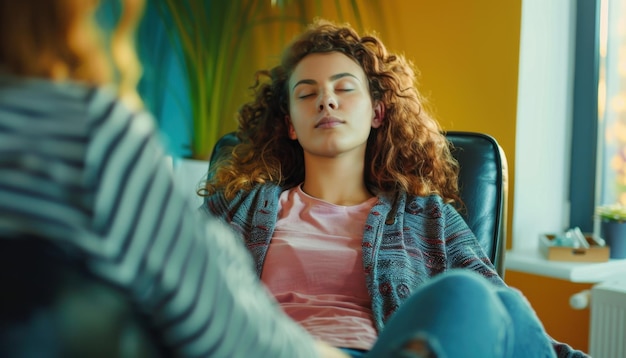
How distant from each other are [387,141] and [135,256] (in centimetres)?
Result: 126

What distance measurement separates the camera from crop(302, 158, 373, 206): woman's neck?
1.60 metres

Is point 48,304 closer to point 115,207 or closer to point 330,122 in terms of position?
point 115,207

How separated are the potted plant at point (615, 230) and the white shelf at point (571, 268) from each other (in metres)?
0.03

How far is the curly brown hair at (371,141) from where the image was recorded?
→ 5.35 feet

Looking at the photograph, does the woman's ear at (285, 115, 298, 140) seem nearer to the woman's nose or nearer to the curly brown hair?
the curly brown hair

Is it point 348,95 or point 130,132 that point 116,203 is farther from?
point 348,95

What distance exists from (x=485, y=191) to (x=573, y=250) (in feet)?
Result: 1.82

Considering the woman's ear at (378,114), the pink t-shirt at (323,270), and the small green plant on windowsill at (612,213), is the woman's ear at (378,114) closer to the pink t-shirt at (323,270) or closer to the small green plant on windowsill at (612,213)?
the pink t-shirt at (323,270)

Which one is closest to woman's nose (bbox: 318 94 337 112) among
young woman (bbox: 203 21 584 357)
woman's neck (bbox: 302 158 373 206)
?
young woman (bbox: 203 21 584 357)

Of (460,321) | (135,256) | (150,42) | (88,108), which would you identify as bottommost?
(460,321)

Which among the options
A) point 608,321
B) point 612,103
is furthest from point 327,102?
point 612,103

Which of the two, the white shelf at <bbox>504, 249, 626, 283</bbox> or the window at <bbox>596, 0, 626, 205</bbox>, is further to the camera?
the window at <bbox>596, 0, 626, 205</bbox>

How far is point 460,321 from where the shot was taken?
758 mm

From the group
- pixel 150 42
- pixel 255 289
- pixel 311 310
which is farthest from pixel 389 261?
pixel 150 42
